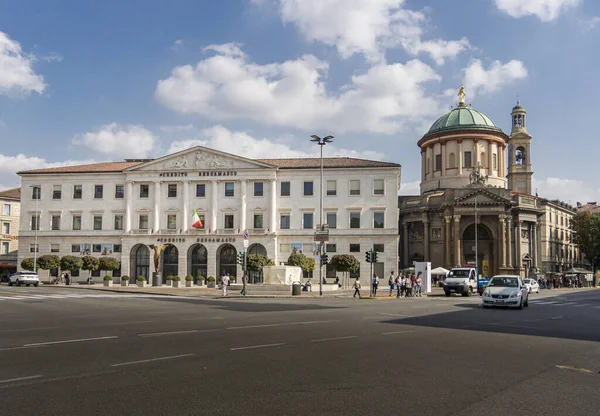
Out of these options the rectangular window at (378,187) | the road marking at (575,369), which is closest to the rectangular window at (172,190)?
the rectangular window at (378,187)

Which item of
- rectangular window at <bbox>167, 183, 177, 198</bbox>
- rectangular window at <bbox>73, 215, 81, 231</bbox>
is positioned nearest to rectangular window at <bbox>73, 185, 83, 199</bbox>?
rectangular window at <bbox>73, 215, 81, 231</bbox>

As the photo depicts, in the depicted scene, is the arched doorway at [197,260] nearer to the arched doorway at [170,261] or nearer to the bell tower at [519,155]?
the arched doorway at [170,261]

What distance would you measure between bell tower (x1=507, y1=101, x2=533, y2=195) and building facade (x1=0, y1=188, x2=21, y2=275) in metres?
76.0

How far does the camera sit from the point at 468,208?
227ft

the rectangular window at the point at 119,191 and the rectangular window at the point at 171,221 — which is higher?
the rectangular window at the point at 119,191

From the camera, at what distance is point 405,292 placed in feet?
131

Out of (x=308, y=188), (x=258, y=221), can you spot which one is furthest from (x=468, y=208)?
(x=258, y=221)

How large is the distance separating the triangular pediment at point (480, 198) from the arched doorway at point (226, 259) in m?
28.4

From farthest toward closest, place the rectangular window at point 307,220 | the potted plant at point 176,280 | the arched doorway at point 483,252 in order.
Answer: the arched doorway at point 483,252
the rectangular window at point 307,220
the potted plant at point 176,280

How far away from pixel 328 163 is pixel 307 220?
23.0 ft

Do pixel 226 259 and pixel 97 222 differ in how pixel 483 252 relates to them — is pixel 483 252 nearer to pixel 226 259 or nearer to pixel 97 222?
pixel 226 259

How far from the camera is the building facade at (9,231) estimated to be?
75.5m

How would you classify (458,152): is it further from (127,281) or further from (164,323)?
(164,323)

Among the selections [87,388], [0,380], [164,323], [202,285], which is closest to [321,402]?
[87,388]
